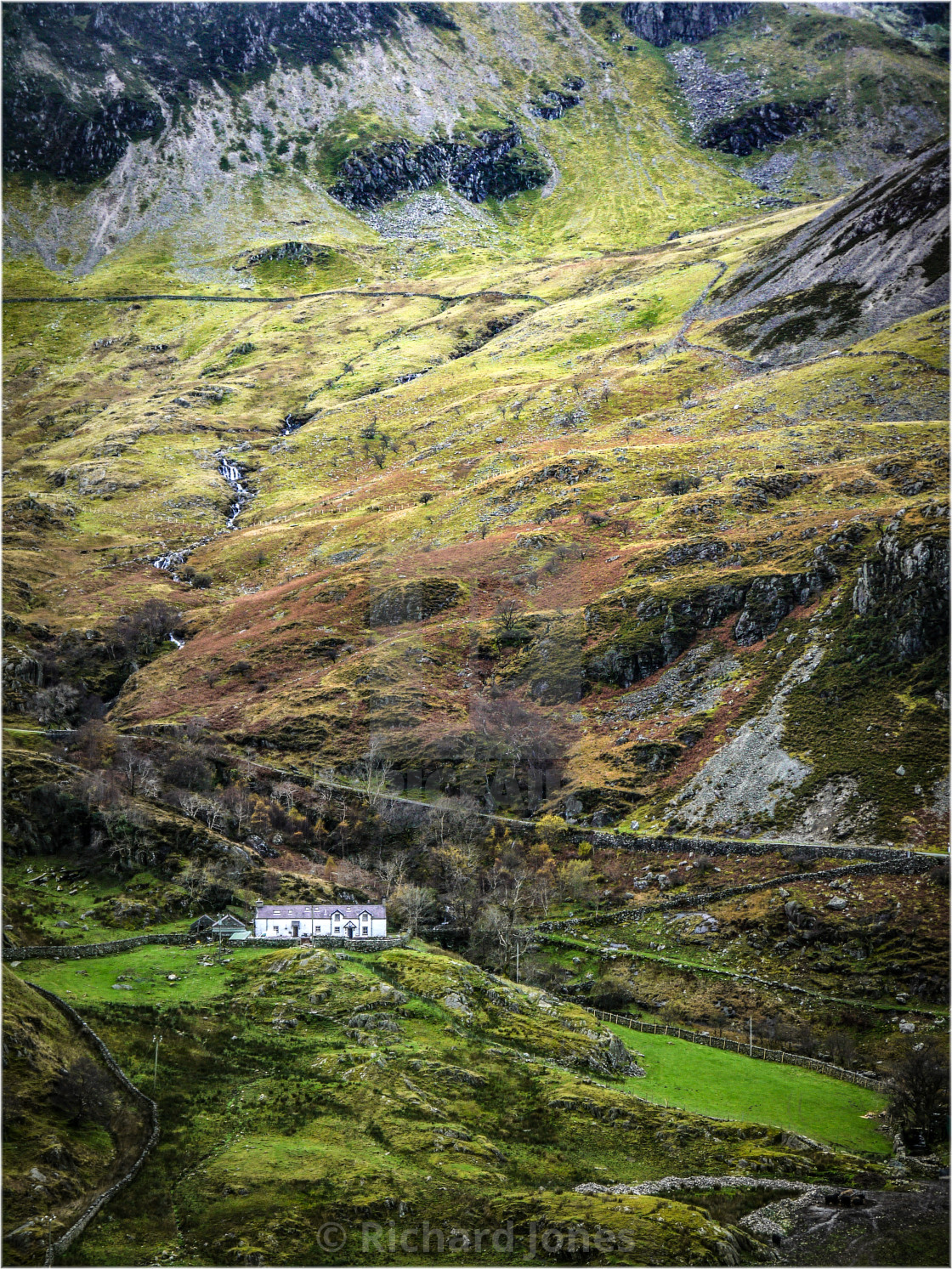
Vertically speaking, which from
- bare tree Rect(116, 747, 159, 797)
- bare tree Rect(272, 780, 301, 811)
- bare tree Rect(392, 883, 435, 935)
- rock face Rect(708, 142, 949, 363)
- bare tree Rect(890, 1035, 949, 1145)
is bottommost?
bare tree Rect(392, 883, 435, 935)

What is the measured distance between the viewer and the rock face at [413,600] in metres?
116

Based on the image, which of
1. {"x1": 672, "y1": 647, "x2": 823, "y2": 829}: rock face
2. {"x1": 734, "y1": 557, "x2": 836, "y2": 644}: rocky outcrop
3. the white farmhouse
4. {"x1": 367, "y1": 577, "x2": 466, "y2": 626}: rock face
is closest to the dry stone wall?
the white farmhouse

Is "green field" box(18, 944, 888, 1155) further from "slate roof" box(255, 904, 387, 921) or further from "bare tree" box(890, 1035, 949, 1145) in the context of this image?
"slate roof" box(255, 904, 387, 921)

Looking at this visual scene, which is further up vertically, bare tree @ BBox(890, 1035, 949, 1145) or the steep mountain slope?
the steep mountain slope

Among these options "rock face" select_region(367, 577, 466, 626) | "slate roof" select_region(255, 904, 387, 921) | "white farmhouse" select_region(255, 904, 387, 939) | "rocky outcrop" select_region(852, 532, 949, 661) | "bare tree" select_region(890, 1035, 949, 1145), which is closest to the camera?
"bare tree" select_region(890, 1035, 949, 1145)

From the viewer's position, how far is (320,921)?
205ft

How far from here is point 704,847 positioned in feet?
247

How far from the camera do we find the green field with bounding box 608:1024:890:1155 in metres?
47.5

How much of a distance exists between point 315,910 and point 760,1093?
30.1 metres

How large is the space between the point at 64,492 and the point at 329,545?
5855 cm

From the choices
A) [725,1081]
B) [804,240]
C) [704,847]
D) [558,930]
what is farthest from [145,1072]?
[804,240]

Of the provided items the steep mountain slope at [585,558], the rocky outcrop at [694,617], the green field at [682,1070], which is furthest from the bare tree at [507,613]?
the green field at [682,1070]

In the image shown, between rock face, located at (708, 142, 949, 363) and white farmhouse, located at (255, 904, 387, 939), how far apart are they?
124m

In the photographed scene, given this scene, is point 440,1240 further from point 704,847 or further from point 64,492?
point 64,492
